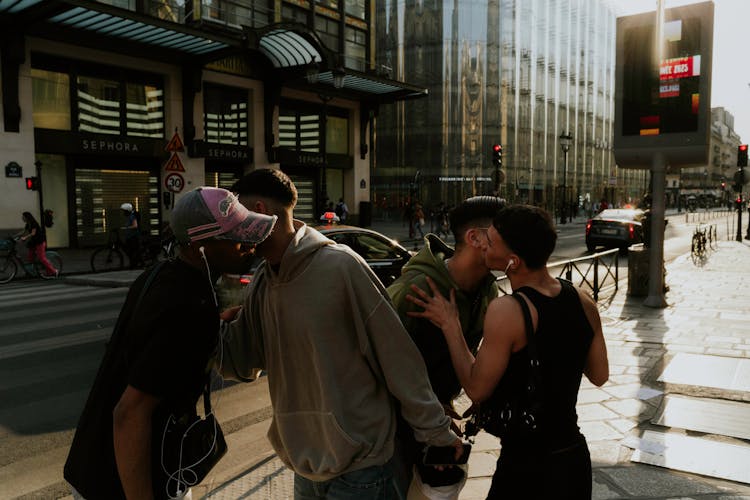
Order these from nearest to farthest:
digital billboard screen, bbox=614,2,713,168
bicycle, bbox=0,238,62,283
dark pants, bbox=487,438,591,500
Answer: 1. dark pants, bbox=487,438,591,500
2. digital billboard screen, bbox=614,2,713,168
3. bicycle, bbox=0,238,62,283

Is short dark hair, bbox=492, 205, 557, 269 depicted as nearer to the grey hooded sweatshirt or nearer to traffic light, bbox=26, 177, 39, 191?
the grey hooded sweatshirt

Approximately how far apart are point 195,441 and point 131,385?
34 cm


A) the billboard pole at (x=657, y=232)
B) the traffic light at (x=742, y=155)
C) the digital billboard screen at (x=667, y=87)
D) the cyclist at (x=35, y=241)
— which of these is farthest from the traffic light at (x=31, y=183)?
the traffic light at (x=742, y=155)

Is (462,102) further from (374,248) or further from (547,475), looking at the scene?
(547,475)

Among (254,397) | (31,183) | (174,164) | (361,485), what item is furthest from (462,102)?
(361,485)

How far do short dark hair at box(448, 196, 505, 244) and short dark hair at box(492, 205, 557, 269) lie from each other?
177 millimetres

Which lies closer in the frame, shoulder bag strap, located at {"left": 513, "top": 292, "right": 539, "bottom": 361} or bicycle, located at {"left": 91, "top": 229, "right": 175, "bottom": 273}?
shoulder bag strap, located at {"left": 513, "top": 292, "right": 539, "bottom": 361}

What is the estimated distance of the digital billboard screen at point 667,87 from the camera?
9656 mm

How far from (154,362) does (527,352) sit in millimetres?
1294

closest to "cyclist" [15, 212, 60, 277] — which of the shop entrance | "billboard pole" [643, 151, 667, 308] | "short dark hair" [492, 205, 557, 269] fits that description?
the shop entrance

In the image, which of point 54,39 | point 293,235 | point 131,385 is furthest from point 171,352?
point 54,39

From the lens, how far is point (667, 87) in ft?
32.3

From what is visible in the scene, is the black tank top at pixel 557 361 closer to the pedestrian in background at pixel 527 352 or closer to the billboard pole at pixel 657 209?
the pedestrian in background at pixel 527 352

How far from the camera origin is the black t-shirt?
1.78 meters
